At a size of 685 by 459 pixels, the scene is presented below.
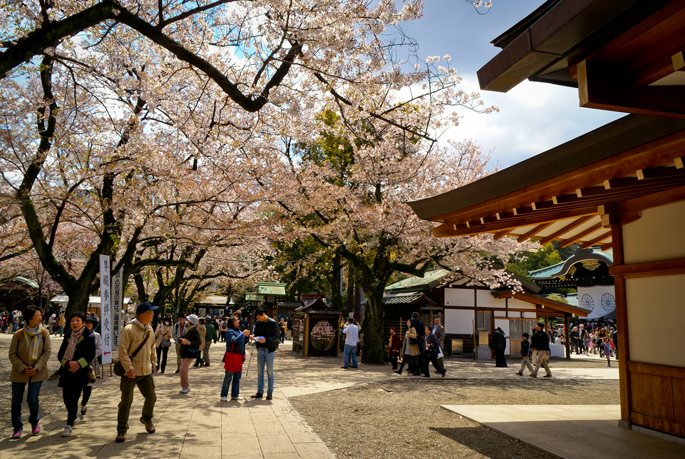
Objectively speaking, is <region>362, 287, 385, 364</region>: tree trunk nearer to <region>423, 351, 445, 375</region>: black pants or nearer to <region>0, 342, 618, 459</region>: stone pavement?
<region>423, 351, 445, 375</region>: black pants

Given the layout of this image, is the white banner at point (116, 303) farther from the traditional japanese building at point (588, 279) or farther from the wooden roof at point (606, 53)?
the traditional japanese building at point (588, 279)

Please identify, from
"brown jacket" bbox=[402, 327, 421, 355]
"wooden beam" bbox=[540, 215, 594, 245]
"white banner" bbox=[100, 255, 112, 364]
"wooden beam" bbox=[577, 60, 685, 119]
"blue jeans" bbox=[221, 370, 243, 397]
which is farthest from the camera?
"brown jacket" bbox=[402, 327, 421, 355]

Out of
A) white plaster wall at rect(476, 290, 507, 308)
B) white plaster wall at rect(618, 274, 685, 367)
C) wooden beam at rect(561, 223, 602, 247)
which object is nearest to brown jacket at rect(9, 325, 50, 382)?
white plaster wall at rect(618, 274, 685, 367)

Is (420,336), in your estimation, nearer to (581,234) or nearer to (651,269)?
(581,234)

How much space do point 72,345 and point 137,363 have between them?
1.21m

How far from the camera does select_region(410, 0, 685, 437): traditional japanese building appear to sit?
2.55m

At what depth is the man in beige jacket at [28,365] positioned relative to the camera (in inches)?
216

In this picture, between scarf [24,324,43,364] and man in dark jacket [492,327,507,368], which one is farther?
man in dark jacket [492,327,507,368]

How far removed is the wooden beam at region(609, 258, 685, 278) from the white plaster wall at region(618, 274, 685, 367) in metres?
0.08

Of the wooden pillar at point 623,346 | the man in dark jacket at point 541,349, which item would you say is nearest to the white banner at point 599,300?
the man in dark jacket at point 541,349

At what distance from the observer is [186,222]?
35.6 ft

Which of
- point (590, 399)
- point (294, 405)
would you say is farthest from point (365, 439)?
point (590, 399)

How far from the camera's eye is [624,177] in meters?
5.12

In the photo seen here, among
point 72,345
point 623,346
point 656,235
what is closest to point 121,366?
point 72,345
